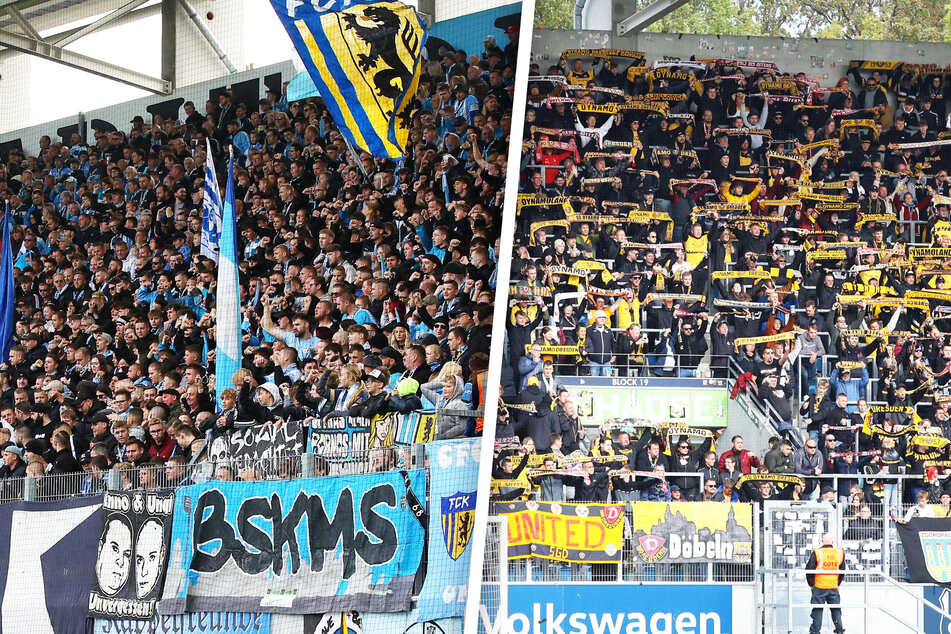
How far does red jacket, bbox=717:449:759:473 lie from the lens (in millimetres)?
10812

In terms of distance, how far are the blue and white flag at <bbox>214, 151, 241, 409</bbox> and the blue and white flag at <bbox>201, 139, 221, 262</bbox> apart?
0.50ft

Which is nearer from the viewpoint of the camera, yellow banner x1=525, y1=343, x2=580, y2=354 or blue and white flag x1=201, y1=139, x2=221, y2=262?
blue and white flag x1=201, y1=139, x2=221, y2=262

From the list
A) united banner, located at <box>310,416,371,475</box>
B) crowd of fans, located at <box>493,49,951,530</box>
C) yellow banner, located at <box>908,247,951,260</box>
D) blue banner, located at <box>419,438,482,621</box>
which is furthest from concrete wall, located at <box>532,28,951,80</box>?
blue banner, located at <box>419,438,482,621</box>

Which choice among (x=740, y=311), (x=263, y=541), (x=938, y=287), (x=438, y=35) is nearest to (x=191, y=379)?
(x=263, y=541)

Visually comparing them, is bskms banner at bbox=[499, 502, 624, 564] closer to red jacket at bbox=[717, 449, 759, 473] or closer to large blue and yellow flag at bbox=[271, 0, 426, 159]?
red jacket at bbox=[717, 449, 759, 473]

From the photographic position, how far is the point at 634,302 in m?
12.0

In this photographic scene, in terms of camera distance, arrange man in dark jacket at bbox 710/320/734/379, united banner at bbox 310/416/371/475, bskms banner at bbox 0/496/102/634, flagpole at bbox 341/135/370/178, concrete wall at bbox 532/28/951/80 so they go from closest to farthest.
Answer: bskms banner at bbox 0/496/102/634 → united banner at bbox 310/416/371/475 → flagpole at bbox 341/135/370/178 → man in dark jacket at bbox 710/320/734/379 → concrete wall at bbox 532/28/951/80

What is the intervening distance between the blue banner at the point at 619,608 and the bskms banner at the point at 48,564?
304 cm

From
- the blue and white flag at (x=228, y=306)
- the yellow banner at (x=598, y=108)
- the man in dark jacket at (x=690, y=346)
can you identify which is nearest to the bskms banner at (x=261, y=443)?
the blue and white flag at (x=228, y=306)

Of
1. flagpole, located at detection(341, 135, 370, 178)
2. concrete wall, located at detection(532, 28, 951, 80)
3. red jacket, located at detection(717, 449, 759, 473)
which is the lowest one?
red jacket, located at detection(717, 449, 759, 473)

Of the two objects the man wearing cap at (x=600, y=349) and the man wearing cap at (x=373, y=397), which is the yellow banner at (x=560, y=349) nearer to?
the man wearing cap at (x=600, y=349)

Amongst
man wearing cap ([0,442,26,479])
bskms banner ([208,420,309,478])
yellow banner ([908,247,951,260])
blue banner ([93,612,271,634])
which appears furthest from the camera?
yellow banner ([908,247,951,260])

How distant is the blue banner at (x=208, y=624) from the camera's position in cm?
765

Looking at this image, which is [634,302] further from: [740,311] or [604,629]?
[604,629]
